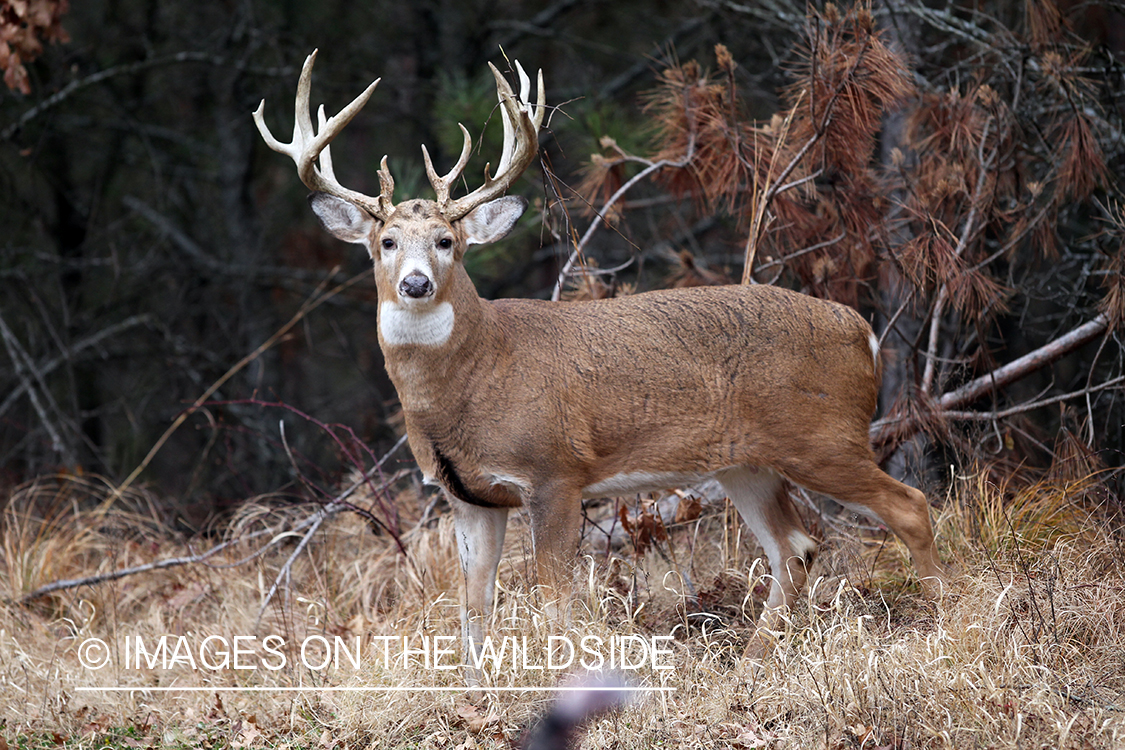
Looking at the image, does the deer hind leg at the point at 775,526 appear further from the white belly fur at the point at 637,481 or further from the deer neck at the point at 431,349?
the deer neck at the point at 431,349

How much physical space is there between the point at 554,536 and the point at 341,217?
1600 millimetres

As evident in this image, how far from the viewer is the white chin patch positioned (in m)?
4.50

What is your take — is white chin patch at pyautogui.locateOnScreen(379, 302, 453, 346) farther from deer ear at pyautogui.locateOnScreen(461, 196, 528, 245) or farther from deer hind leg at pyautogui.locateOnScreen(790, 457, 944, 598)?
deer hind leg at pyautogui.locateOnScreen(790, 457, 944, 598)

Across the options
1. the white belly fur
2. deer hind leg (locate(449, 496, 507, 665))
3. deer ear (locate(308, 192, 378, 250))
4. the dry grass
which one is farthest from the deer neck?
the dry grass

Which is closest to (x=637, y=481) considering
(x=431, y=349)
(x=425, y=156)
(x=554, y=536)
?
(x=554, y=536)

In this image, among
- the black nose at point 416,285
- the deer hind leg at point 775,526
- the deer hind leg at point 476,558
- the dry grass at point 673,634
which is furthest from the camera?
the deer hind leg at point 775,526

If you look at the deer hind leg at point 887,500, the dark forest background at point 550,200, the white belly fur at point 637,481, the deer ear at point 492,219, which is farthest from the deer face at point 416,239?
the deer hind leg at point 887,500

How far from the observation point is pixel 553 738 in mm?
2818

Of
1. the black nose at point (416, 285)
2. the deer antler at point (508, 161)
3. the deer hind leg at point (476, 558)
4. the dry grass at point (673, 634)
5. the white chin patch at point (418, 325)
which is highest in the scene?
the deer antler at point (508, 161)

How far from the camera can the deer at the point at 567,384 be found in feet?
14.8

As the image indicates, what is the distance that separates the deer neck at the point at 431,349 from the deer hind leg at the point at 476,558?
0.50 m

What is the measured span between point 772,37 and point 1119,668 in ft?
21.3

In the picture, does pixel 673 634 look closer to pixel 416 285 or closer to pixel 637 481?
pixel 637 481

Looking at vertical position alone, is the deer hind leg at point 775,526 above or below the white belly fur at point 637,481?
below
